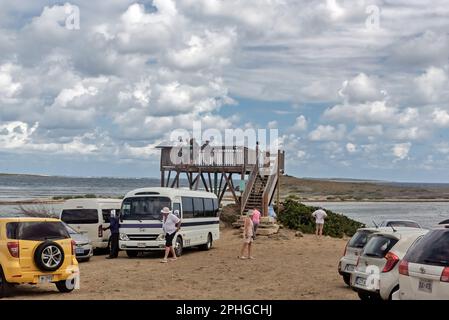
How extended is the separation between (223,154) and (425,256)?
28057 millimetres

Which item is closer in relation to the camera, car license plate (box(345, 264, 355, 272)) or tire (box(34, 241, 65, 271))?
tire (box(34, 241, 65, 271))

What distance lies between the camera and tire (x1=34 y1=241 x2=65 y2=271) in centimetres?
1433

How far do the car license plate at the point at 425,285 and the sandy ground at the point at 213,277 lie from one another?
17.9ft

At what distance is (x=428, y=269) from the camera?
9.03 m

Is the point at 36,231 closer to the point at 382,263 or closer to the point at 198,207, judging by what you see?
the point at 382,263

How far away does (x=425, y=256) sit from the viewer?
30.3 ft

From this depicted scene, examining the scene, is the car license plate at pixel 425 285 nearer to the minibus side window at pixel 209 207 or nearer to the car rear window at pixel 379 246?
the car rear window at pixel 379 246

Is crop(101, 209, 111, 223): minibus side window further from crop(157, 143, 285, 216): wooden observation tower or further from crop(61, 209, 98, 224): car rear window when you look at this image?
crop(157, 143, 285, 216): wooden observation tower

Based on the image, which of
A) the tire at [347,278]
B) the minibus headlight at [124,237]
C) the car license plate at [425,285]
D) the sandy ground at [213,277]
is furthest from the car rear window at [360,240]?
the minibus headlight at [124,237]

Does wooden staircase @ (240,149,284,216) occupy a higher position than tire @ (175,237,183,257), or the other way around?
wooden staircase @ (240,149,284,216)

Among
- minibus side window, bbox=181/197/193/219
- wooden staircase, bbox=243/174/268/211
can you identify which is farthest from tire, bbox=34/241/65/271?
wooden staircase, bbox=243/174/268/211

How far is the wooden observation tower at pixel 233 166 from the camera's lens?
1409 inches
